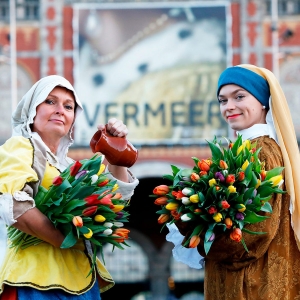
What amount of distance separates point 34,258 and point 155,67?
9194 mm

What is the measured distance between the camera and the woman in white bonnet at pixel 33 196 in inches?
101

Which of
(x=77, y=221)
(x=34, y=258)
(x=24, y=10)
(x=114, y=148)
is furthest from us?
(x=24, y=10)

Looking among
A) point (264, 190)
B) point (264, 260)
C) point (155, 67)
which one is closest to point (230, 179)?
point (264, 190)

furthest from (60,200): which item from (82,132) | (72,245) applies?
(82,132)

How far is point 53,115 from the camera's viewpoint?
2830 millimetres

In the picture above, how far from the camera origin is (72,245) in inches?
101

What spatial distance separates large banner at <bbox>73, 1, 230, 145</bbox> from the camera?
458 inches

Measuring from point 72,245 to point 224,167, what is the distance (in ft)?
1.99

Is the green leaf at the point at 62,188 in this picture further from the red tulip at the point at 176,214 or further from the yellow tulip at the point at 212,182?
the yellow tulip at the point at 212,182

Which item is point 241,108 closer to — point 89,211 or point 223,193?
point 223,193

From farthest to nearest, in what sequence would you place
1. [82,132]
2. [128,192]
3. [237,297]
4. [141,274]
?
[141,274] < [82,132] < [128,192] < [237,297]

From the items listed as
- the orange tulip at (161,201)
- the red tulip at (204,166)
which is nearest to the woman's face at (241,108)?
the red tulip at (204,166)

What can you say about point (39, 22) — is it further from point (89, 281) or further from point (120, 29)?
point (89, 281)

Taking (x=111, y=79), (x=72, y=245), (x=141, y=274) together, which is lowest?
(x=141, y=274)
